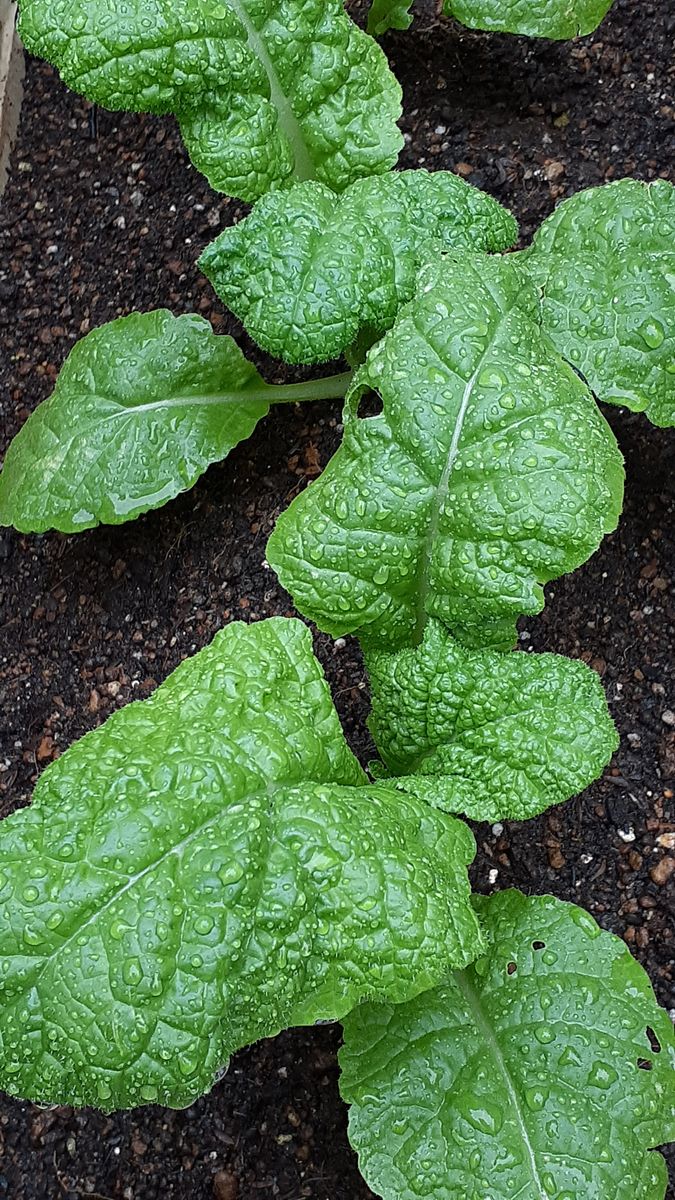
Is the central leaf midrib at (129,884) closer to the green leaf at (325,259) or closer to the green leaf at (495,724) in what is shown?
the green leaf at (495,724)

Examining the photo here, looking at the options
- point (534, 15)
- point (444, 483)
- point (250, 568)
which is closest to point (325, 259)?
point (444, 483)

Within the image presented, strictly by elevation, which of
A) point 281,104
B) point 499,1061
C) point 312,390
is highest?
point 281,104

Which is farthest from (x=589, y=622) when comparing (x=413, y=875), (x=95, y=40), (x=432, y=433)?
(x=95, y=40)

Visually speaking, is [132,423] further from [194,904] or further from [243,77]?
[194,904]

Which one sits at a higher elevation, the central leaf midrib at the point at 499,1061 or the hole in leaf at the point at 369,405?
the hole in leaf at the point at 369,405

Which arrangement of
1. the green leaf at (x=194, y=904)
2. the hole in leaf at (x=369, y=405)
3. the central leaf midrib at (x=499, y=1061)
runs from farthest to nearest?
the hole in leaf at (x=369, y=405), the central leaf midrib at (x=499, y=1061), the green leaf at (x=194, y=904)

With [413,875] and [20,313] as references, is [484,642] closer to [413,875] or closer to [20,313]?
[413,875]

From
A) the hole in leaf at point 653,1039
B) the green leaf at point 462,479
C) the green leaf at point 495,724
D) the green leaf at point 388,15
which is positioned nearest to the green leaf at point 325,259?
the green leaf at point 462,479
